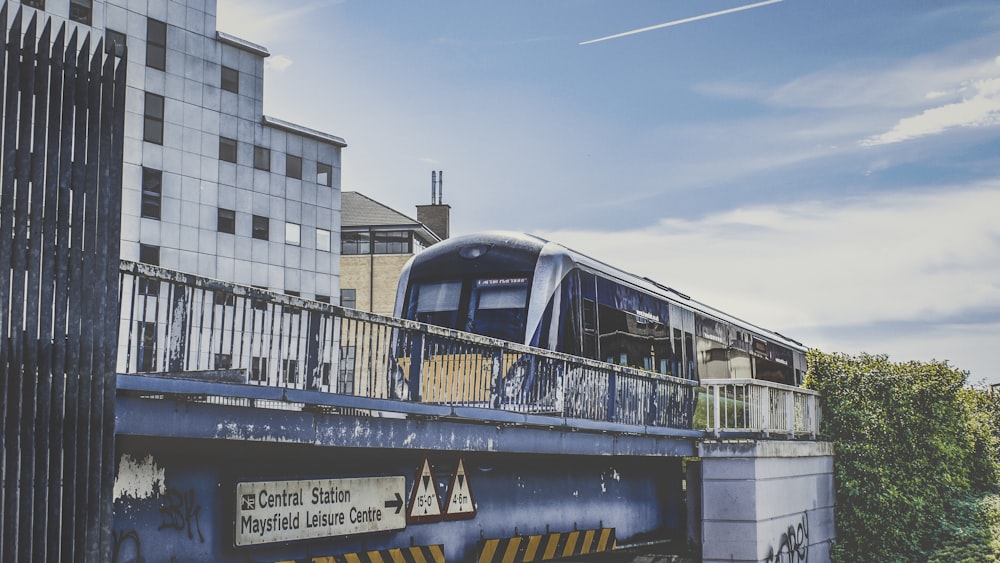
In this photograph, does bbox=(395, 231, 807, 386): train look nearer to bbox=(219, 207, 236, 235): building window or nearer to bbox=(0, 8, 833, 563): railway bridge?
bbox=(0, 8, 833, 563): railway bridge

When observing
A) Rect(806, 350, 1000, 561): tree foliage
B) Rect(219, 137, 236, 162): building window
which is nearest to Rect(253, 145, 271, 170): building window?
Rect(219, 137, 236, 162): building window

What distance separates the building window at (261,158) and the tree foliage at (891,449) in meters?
25.9

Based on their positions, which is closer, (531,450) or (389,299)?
(531,450)

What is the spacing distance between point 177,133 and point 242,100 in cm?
388

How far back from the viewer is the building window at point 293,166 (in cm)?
4584

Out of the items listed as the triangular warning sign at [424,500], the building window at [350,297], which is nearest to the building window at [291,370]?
the triangular warning sign at [424,500]

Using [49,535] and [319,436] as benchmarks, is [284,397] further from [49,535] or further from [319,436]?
[49,535]

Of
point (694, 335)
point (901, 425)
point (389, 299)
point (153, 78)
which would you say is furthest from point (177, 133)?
point (901, 425)

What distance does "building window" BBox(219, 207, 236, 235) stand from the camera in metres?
42.5

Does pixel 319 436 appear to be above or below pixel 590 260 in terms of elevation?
below

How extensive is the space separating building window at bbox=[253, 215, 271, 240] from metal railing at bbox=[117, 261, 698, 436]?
96.7 feet

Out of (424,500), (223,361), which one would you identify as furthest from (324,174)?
(223,361)

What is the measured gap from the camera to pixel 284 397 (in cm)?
916

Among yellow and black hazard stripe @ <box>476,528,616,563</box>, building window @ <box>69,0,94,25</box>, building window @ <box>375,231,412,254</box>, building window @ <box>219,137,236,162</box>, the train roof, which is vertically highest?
building window @ <box>69,0,94,25</box>
